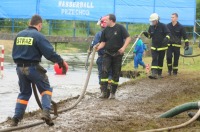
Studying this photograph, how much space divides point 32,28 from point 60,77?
429 inches

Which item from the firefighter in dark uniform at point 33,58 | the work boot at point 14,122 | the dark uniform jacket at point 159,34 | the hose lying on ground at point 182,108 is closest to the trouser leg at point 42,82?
the firefighter in dark uniform at point 33,58

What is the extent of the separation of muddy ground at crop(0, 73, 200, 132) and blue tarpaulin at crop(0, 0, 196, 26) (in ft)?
49.1

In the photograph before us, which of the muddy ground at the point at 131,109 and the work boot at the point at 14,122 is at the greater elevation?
the work boot at the point at 14,122

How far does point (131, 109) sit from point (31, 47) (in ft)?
9.36

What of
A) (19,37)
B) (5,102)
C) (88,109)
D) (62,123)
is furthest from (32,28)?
(5,102)

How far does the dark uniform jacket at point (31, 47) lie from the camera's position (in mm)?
8250

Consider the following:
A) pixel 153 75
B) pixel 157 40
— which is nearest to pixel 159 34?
pixel 157 40

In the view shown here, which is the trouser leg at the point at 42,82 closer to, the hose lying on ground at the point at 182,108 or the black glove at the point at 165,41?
the hose lying on ground at the point at 182,108

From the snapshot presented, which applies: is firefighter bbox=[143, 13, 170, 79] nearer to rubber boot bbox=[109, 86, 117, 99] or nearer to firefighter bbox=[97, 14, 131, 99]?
firefighter bbox=[97, 14, 131, 99]

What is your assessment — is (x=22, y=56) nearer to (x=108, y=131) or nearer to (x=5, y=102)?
(x=108, y=131)

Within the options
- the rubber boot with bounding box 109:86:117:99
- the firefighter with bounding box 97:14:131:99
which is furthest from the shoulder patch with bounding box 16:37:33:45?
the rubber boot with bounding box 109:86:117:99

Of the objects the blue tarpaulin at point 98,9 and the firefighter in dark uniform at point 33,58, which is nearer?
the firefighter in dark uniform at point 33,58

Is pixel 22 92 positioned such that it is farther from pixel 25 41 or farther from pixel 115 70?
pixel 115 70

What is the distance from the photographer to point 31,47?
324 inches
